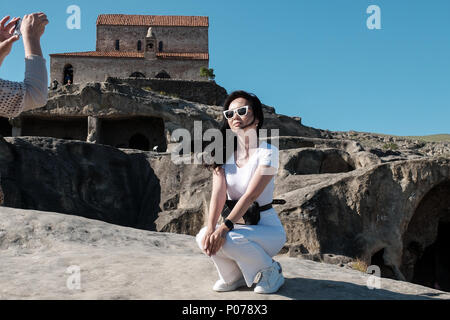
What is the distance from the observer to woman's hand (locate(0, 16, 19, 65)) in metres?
1.96

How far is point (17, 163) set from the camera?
10281 mm

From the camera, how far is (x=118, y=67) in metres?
32.1

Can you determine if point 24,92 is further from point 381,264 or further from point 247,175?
Result: point 381,264

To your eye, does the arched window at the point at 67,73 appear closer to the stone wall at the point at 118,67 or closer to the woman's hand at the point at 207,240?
the stone wall at the point at 118,67

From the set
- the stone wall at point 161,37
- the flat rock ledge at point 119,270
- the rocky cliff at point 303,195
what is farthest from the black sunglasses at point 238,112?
the stone wall at point 161,37

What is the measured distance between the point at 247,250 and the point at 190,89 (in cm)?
2314

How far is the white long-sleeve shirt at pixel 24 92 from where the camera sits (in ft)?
6.00

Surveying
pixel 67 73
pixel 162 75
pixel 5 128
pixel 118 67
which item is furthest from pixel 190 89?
pixel 67 73

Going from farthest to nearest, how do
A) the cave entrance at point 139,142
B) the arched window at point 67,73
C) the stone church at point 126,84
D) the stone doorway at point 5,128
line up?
the arched window at point 67,73, the stone doorway at point 5,128, the cave entrance at point 139,142, the stone church at point 126,84

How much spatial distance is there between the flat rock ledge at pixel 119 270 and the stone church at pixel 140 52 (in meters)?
26.0

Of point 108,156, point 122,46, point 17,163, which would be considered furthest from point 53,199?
point 122,46

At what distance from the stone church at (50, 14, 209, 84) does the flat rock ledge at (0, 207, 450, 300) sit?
26015 millimetres
